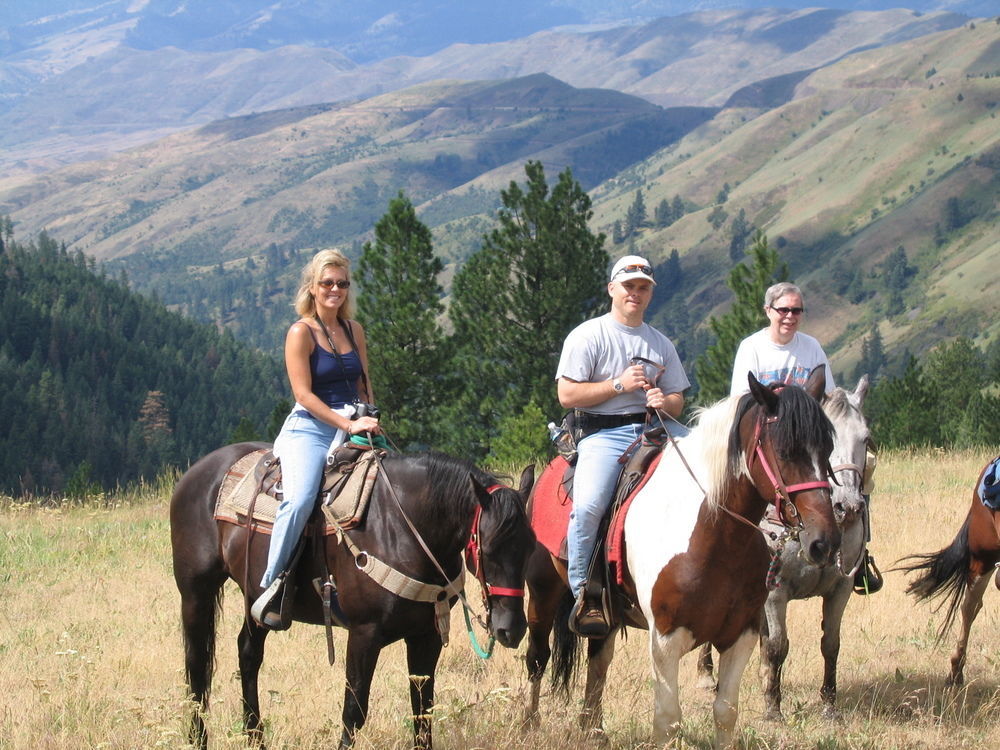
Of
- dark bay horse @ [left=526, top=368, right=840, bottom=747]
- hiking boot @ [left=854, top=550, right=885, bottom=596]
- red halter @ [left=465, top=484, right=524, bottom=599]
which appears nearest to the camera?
dark bay horse @ [left=526, top=368, right=840, bottom=747]

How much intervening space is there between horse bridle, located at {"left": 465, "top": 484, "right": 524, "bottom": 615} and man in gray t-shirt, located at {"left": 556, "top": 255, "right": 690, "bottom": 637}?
1070 millimetres

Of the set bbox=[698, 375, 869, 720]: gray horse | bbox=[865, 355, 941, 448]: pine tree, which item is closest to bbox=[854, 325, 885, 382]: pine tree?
bbox=[865, 355, 941, 448]: pine tree

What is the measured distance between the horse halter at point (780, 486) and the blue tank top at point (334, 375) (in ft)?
8.07

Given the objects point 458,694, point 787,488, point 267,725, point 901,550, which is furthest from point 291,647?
point 901,550

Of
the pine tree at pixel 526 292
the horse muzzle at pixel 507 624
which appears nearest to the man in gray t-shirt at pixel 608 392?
the horse muzzle at pixel 507 624

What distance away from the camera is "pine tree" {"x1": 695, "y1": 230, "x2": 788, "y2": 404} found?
34.4m

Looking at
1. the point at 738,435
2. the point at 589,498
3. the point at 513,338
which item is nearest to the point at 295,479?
the point at 589,498

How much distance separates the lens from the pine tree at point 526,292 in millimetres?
45281

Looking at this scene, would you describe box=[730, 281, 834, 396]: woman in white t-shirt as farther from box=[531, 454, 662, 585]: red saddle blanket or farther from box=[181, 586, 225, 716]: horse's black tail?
box=[181, 586, 225, 716]: horse's black tail

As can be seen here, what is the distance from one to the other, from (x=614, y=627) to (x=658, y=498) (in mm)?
1120

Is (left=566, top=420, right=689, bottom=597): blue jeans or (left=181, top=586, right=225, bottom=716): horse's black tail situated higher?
(left=566, top=420, right=689, bottom=597): blue jeans

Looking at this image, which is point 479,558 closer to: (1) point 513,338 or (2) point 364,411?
(2) point 364,411

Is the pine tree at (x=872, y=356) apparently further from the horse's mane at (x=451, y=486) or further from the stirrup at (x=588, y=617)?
the horse's mane at (x=451, y=486)

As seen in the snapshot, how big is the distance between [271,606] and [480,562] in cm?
143
